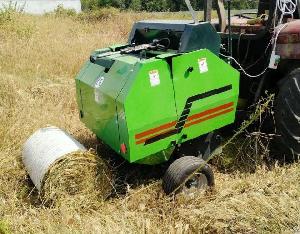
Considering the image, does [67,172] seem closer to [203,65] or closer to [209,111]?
[209,111]

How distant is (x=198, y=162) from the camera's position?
11.5ft

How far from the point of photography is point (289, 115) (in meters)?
3.72

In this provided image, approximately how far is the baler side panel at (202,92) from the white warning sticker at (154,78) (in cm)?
16

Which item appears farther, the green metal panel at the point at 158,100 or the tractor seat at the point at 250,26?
the tractor seat at the point at 250,26

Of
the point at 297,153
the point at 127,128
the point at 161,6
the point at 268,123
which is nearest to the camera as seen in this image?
the point at 127,128

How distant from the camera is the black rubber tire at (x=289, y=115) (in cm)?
369

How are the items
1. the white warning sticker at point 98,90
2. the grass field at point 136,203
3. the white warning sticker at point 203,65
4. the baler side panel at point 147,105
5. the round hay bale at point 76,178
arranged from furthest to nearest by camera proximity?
the white warning sticker at point 98,90
the white warning sticker at point 203,65
the round hay bale at point 76,178
the baler side panel at point 147,105
the grass field at point 136,203

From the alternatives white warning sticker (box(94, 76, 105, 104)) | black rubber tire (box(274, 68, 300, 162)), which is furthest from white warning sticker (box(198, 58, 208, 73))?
white warning sticker (box(94, 76, 105, 104))

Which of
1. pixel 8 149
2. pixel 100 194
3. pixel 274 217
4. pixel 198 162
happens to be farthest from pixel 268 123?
pixel 8 149

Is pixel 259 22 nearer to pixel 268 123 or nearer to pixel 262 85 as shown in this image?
pixel 262 85

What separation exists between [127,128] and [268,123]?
160cm

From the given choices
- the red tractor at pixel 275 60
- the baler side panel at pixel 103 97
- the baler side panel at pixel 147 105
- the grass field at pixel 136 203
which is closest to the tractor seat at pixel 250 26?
the red tractor at pixel 275 60

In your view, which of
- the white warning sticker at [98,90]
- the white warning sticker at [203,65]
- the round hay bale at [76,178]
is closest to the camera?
the round hay bale at [76,178]

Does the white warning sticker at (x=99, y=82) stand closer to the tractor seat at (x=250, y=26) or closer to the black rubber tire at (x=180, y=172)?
the black rubber tire at (x=180, y=172)
